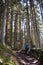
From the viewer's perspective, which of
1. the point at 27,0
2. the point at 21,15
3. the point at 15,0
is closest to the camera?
the point at 15,0

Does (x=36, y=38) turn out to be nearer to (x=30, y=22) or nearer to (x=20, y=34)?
(x=30, y=22)

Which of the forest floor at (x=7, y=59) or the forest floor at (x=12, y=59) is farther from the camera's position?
the forest floor at (x=12, y=59)

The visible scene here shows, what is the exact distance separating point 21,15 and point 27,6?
217 inches

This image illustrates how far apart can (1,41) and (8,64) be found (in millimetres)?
10937

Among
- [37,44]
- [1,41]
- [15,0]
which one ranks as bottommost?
[37,44]

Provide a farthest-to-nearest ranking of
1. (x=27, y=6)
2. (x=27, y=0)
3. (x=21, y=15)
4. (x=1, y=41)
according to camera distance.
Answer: (x=21, y=15) → (x=27, y=6) → (x=27, y=0) → (x=1, y=41)

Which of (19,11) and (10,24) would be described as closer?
(19,11)

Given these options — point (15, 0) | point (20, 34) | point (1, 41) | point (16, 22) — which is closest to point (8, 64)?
point (1, 41)

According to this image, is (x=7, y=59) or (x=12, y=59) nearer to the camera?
(x=7, y=59)

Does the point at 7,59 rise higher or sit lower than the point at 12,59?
higher

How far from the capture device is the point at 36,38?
112 ft

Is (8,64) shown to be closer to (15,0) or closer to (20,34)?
(15,0)

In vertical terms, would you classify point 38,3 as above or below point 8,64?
above

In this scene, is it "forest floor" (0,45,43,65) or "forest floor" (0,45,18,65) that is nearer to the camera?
"forest floor" (0,45,18,65)
